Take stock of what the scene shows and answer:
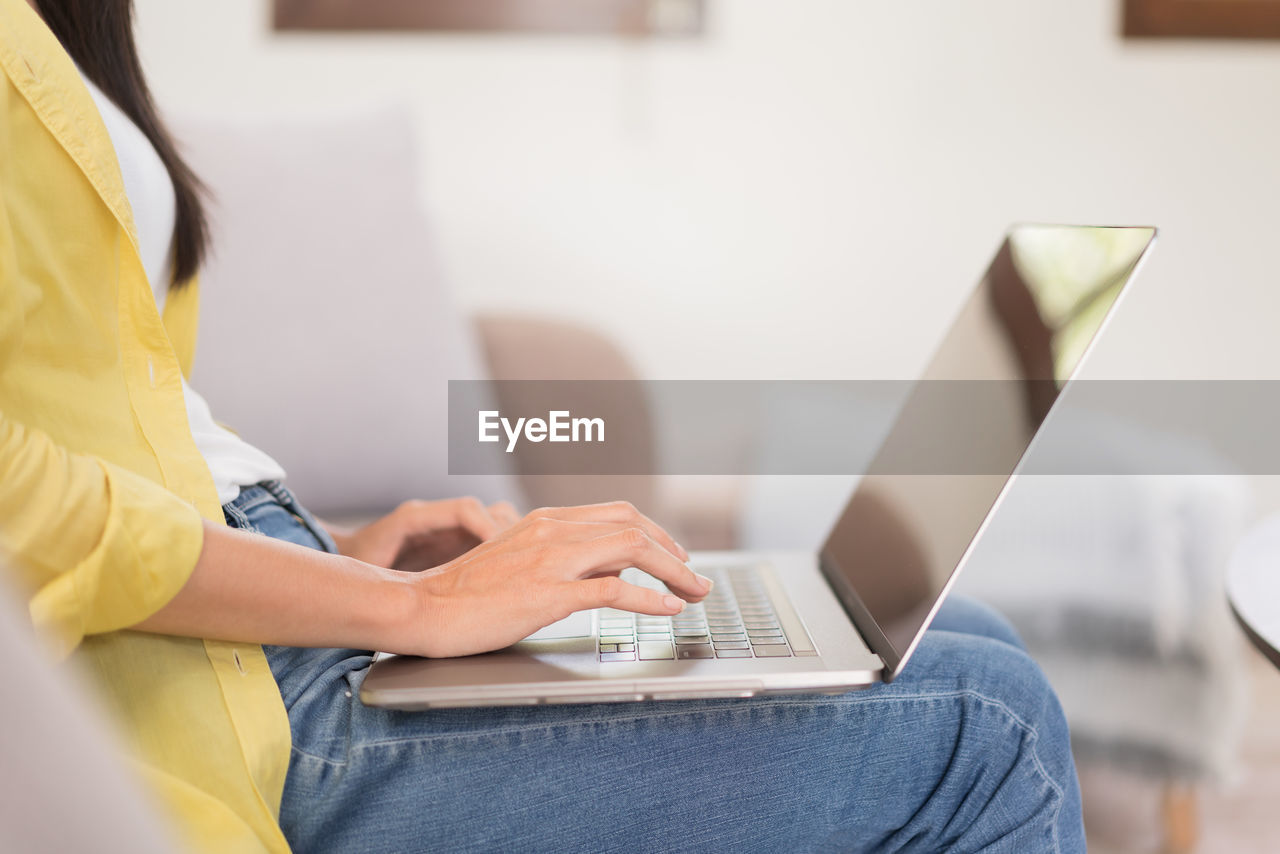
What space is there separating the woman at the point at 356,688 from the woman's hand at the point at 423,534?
0.20 m

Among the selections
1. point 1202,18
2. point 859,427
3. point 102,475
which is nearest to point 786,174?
point 859,427

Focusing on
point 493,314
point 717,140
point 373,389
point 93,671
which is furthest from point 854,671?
point 717,140

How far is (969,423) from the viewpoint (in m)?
0.68

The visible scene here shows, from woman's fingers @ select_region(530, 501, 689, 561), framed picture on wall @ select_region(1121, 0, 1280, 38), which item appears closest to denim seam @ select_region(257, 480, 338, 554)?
woman's fingers @ select_region(530, 501, 689, 561)

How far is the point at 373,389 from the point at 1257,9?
5.75ft

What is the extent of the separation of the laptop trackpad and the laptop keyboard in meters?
0.01

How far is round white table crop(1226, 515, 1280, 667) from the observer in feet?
1.97

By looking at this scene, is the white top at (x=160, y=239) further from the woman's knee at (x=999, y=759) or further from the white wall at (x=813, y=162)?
the white wall at (x=813, y=162)

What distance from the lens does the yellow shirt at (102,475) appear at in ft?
1.46

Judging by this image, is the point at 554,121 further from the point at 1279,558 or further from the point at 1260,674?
the point at 1260,674

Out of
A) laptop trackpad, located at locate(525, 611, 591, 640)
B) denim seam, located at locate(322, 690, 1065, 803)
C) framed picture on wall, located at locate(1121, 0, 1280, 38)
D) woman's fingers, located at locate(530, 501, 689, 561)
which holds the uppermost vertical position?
framed picture on wall, located at locate(1121, 0, 1280, 38)

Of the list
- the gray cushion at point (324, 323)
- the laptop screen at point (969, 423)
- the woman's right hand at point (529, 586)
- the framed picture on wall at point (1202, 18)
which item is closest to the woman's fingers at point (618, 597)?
the woman's right hand at point (529, 586)

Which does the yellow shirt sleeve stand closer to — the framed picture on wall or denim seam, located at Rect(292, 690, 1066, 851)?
denim seam, located at Rect(292, 690, 1066, 851)

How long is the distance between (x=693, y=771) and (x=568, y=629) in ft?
0.45
